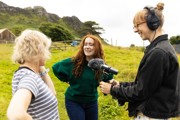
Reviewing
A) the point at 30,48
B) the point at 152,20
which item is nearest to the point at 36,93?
the point at 30,48

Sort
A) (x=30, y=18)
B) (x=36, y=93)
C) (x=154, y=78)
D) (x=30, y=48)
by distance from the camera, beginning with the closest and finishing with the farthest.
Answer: (x=36, y=93) → (x=30, y=48) → (x=154, y=78) → (x=30, y=18)

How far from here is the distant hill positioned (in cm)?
10162

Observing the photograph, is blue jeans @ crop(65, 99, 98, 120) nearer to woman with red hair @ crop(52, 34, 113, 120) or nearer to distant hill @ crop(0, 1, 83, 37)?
woman with red hair @ crop(52, 34, 113, 120)

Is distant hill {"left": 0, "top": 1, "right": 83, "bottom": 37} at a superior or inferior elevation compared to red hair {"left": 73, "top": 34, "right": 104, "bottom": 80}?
superior

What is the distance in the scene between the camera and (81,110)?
5336mm

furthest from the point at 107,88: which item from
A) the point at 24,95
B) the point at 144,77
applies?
the point at 24,95

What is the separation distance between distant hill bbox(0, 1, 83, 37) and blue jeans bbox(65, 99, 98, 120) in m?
90.5

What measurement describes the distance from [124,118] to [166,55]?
5369 mm

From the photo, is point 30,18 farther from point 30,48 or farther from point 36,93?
point 36,93

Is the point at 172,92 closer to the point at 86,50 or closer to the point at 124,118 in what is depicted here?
the point at 86,50

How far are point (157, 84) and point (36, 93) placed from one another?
3.53ft

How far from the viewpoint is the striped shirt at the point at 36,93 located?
2.82 metres

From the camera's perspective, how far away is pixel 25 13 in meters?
117

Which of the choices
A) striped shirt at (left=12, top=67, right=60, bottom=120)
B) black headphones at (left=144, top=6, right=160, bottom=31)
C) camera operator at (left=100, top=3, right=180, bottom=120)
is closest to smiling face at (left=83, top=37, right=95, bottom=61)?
camera operator at (left=100, top=3, right=180, bottom=120)
